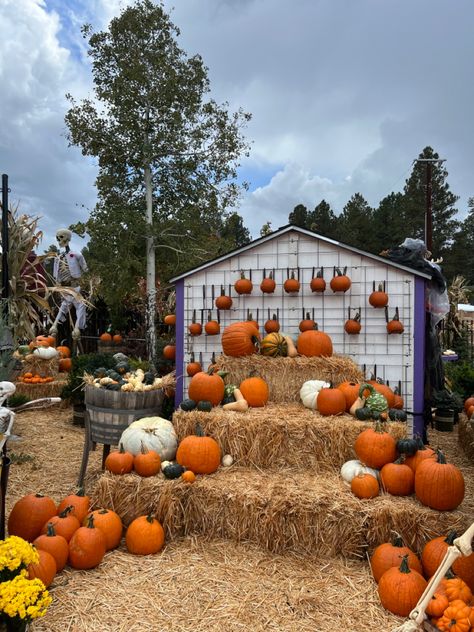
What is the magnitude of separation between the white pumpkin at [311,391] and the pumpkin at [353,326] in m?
1.29

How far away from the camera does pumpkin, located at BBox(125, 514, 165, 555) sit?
10.2ft

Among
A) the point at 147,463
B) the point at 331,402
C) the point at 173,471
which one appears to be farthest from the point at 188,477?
the point at 331,402

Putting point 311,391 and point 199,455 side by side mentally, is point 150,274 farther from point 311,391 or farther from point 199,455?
point 199,455

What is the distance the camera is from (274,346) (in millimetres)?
4977

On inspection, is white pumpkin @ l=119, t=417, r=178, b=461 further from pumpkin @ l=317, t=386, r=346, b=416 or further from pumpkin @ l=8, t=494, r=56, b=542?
pumpkin @ l=317, t=386, r=346, b=416

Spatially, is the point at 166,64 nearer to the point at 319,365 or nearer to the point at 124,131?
the point at 124,131

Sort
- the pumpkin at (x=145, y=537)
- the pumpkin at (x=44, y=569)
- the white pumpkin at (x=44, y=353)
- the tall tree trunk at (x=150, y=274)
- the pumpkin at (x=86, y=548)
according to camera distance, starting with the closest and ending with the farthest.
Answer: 1. the pumpkin at (x=44, y=569)
2. the pumpkin at (x=86, y=548)
3. the pumpkin at (x=145, y=537)
4. the white pumpkin at (x=44, y=353)
5. the tall tree trunk at (x=150, y=274)

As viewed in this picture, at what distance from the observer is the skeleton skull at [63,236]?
893 cm

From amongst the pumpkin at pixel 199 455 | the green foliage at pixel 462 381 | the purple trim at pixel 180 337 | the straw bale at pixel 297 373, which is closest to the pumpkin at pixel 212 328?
the purple trim at pixel 180 337

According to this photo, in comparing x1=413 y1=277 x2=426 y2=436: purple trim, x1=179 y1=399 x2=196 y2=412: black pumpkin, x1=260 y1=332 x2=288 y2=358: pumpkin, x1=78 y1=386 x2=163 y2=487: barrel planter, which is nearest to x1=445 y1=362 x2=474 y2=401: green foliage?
x1=413 y1=277 x2=426 y2=436: purple trim

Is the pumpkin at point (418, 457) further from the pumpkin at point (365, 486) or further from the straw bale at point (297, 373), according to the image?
the straw bale at point (297, 373)

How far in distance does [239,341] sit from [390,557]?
2.64m

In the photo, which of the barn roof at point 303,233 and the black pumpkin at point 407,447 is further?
the barn roof at point 303,233

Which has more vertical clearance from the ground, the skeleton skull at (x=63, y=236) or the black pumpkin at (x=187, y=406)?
the skeleton skull at (x=63, y=236)
